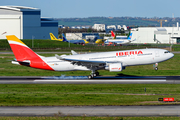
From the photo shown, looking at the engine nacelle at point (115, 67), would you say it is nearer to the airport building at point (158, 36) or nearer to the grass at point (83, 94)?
the grass at point (83, 94)

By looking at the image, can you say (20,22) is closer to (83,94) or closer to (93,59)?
(93,59)

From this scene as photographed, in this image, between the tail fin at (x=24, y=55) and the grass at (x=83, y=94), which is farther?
the tail fin at (x=24, y=55)

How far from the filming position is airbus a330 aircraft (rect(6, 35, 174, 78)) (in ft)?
140

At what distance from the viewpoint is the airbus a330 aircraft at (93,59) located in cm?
4272

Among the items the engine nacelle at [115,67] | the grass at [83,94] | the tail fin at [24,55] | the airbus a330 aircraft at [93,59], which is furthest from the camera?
the tail fin at [24,55]

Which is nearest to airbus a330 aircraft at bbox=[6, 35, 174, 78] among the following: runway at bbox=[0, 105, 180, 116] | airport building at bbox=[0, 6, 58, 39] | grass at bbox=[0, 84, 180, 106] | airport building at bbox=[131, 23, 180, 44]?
grass at bbox=[0, 84, 180, 106]

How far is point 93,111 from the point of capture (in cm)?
2344

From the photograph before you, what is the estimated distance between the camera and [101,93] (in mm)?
32062

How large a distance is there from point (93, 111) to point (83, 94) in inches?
323

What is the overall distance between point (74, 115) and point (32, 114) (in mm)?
3681

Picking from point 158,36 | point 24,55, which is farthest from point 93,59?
point 158,36

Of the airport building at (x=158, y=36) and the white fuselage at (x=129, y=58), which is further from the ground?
the airport building at (x=158, y=36)

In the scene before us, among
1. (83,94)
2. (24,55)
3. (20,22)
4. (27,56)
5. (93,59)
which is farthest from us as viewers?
(20,22)

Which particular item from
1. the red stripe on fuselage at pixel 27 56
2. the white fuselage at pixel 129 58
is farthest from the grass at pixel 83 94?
the red stripe on fuselage at pixel 27 56
